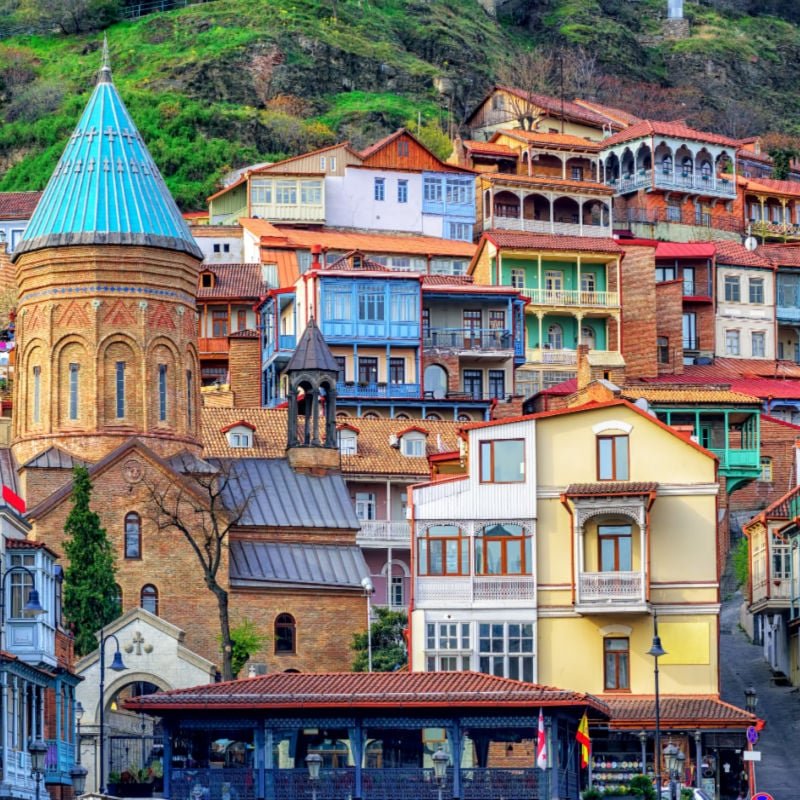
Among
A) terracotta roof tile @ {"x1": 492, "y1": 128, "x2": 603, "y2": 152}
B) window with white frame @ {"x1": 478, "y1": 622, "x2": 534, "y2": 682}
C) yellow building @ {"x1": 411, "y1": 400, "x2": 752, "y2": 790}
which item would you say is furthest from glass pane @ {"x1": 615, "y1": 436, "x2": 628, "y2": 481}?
terracotta roof tile @ {"x1": 492, "y1": 128, "x2": 603, "y2": 152}

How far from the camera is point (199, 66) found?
137 metres

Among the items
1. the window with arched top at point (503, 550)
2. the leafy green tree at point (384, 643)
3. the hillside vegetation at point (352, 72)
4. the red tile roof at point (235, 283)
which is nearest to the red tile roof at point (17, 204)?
the hillside vegetation at point (352, 72)

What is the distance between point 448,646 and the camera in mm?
63594

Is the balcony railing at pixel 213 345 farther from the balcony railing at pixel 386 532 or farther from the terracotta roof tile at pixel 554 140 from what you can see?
the terracotta roof tile at pixel 554 140

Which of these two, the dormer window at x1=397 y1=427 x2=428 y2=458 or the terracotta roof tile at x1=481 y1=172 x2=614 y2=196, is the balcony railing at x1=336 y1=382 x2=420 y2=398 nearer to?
the dormer window at x1=397 y1=427 x2=428 y2=458

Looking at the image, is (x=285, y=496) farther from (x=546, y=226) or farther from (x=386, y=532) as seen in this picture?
(x=546, y=226)

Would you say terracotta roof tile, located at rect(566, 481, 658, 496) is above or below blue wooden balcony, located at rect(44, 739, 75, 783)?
above

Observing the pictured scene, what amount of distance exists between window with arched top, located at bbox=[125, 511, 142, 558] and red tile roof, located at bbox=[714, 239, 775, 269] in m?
40.3

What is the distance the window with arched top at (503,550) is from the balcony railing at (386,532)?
1759cm

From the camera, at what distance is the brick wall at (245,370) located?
317 feet

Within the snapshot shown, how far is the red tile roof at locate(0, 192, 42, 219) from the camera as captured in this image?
117938mm

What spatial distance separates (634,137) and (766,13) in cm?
5275

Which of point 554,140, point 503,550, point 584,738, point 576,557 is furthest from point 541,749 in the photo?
point 554,140

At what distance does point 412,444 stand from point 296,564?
25.5 ft
